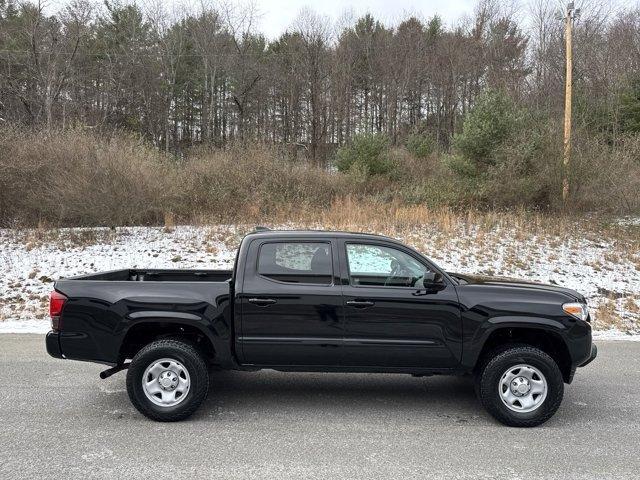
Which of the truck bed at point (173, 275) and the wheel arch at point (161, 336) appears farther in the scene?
the truck bed at point (173, 275)

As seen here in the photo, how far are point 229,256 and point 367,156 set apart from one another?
12683 millimetres

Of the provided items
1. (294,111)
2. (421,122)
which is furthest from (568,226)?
(294,111)

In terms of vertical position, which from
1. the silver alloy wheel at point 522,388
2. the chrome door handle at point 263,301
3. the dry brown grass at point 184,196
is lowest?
the silver alloy wheel at point 522,388

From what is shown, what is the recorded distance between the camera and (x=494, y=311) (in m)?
4.86

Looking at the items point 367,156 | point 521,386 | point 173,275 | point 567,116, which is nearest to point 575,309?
point 521,386

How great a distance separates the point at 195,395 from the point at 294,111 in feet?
137

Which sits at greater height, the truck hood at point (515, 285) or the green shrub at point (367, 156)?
the green shrub at point (367, 156)

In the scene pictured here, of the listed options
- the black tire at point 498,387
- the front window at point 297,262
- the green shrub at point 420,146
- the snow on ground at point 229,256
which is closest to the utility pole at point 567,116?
the snow on ground at point 229,256

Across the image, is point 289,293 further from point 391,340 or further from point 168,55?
point 168,55

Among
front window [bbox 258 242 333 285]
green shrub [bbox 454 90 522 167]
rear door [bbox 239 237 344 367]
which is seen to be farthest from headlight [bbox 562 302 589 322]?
green shrub [bbox 454 90 522 167]

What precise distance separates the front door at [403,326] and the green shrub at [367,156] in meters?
20.3

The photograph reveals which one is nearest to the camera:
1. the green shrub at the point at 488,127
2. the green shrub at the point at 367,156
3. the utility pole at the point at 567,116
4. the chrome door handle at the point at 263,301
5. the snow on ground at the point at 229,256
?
the chrome door handle at the point at 263,301

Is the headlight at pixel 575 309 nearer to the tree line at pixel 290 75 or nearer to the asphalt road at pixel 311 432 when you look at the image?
the asphalt road at pixel 311 432

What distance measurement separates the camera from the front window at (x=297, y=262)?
4.98 m
